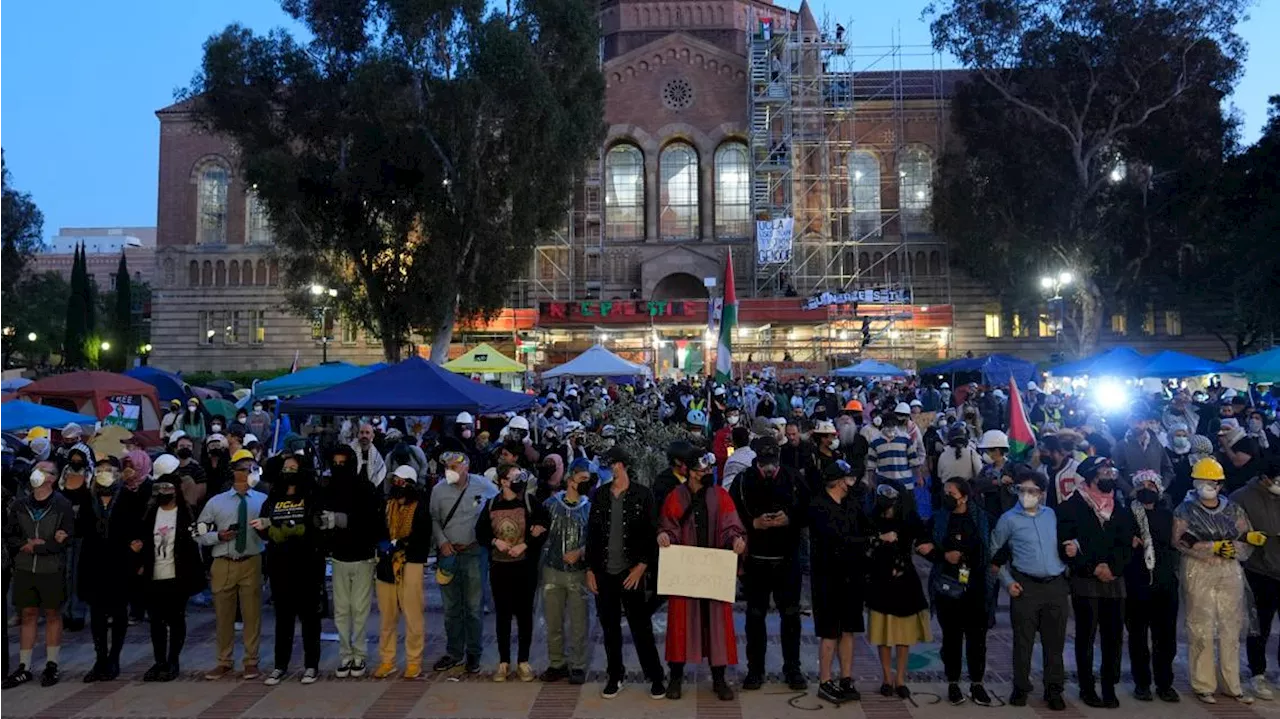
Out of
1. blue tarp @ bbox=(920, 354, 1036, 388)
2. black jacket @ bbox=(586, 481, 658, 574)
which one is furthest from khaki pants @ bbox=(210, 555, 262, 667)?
blue tarp @ bbox=(920, 354, 1036, 388)

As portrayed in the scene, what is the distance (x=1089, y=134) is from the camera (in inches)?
1400

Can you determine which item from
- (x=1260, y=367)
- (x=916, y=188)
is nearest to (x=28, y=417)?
(x=1260, y=367)

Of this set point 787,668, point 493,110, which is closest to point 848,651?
point 787,668

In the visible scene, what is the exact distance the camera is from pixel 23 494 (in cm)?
767

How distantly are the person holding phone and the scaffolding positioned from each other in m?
33.7

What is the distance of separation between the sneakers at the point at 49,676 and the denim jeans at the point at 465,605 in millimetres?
3162

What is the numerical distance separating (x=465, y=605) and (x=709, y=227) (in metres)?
37.6

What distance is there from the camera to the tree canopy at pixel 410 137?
26438 millimetres

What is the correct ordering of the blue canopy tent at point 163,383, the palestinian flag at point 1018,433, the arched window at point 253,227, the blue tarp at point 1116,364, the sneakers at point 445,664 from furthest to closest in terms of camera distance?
the arched window at point 253,227 → the blue canopy tent at point 163,383 → the blue tarp at point 1116,364 → the palestinian flag at point 1018,433 → the sneakers at point 445,664

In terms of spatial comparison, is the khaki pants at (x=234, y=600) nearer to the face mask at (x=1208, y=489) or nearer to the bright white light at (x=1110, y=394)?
the face mask at (x=1208, y=489)

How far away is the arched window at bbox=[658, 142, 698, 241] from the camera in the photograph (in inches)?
1754

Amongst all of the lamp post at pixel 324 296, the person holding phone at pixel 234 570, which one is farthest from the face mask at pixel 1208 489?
the lamp post at pixel 324 296

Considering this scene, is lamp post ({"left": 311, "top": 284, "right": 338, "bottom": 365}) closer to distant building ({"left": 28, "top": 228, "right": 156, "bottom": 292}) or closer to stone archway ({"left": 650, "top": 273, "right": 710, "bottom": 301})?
stone archway ({"left": 650, "top": 273, "right": 710, "bottom": 301})

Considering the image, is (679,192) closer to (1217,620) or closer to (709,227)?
(709,227)
